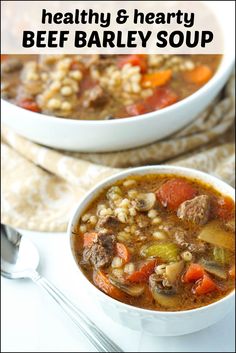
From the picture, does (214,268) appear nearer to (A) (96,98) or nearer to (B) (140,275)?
(B) (140,275)

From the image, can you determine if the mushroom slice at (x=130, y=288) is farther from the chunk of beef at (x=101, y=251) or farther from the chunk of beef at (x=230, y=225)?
the chunk of beef at (x=230, y=225)

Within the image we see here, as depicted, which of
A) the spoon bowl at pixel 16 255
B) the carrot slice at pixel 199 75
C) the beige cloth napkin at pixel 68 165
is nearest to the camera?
the spoon bowl at pixel 16 255

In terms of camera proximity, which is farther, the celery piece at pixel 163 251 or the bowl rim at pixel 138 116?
the bowl rim at pixel 138 116

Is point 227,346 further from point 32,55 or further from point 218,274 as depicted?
point 32,55

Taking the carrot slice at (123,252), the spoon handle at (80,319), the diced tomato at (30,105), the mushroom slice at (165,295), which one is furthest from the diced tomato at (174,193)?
the diced tomato at (30,105)

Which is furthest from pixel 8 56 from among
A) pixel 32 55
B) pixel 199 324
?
pixel 199 324

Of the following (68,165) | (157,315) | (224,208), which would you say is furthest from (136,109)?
(157,315)
